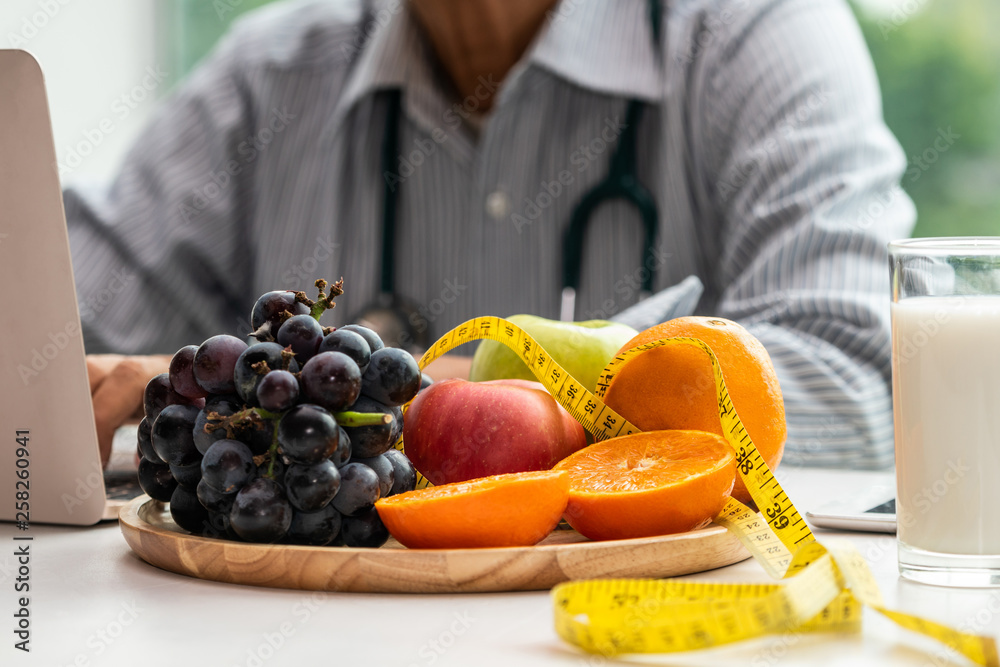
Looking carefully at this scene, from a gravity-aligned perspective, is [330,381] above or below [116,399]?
above

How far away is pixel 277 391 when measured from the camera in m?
0.56

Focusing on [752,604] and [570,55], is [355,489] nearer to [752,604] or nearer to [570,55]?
[752,604]

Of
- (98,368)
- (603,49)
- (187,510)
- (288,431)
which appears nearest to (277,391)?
(288,431)

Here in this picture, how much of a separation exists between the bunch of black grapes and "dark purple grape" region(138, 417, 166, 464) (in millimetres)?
21

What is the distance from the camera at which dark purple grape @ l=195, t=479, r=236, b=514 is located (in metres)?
0.59

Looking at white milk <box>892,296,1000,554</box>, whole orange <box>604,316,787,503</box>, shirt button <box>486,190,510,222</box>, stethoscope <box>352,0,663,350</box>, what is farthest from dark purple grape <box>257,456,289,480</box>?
shirt button <box>486,190,510,222</box>

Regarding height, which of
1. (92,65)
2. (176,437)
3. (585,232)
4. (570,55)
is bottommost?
(585,232)

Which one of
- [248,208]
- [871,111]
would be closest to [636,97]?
[871,111]

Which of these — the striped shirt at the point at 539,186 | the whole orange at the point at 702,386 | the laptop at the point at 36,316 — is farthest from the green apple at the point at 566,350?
the striped shirt at the point at 539,186

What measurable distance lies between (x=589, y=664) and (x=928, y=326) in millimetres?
300

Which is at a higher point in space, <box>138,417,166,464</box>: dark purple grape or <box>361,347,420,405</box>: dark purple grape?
<box>361,347,420,405</box>: dark purple grape

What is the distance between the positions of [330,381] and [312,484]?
62 millimetres

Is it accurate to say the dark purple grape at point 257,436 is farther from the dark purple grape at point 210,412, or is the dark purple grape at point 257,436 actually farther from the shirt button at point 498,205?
the shirt button at point 498,205

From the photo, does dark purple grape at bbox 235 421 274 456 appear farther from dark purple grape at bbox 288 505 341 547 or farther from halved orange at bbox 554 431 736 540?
halved orange at bbox 554 431 736 540
